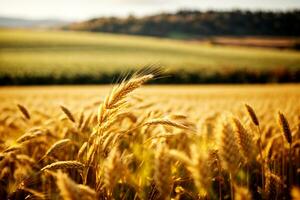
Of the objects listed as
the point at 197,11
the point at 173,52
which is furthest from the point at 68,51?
the point at 197,11

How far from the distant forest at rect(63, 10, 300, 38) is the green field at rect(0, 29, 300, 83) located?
4625 cm

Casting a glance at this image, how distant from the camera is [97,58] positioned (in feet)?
149

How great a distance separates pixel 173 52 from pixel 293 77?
62.0ft

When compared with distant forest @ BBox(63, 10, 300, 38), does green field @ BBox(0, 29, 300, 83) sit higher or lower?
lower

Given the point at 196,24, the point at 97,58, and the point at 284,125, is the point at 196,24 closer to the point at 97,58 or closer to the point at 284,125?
the point at 97,58

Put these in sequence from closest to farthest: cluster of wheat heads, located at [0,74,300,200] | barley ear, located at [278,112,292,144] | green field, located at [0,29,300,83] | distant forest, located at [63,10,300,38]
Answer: cluster of wheat heads, located at [0,74,300,200], barley ear, located at [278,112,292,144], green field, located at [0,29,300,83], distant forest, located at [63,10,300,38]

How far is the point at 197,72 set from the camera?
38.8m

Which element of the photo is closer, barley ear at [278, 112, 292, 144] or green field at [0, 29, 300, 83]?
barley ear at [278, 112, 292, 144]

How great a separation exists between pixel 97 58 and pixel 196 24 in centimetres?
7026

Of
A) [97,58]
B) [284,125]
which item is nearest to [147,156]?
Answer: [284,125]

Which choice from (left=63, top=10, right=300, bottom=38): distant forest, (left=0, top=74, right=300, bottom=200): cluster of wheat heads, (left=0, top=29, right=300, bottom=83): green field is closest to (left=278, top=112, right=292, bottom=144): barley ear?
(left=0, top=74, right=300, bottom=200): cluster of wheat heads

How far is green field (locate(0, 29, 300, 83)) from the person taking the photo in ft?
117

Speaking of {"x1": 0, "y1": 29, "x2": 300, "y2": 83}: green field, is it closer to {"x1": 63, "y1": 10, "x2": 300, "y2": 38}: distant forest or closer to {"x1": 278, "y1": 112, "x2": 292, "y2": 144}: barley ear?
{"x1": 278, "y1": 112, "x2": 292, "y2": 144}: barley ear

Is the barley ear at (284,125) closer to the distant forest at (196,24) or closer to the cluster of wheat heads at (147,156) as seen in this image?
the cluster of wheat heads at (147,156)
